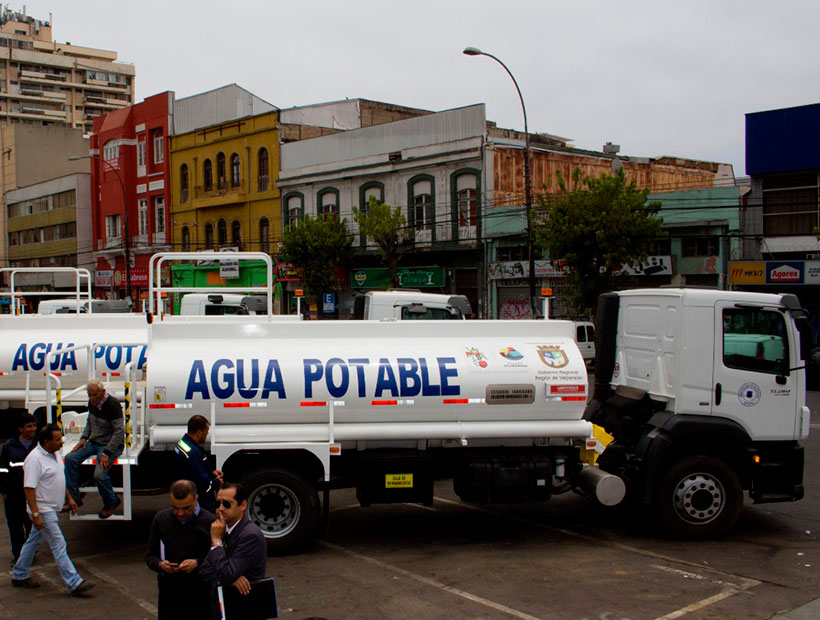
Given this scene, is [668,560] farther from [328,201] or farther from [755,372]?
[328,201]

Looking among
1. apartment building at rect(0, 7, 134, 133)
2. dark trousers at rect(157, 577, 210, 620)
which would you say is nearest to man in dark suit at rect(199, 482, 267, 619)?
dark trousers at rect(157, 577, 210, 620)

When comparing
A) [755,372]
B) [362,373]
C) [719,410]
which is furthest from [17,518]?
[755,372]

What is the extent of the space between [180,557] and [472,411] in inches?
159

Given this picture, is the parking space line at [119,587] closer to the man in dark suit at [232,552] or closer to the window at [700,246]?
the man in dark suit at [232,552]

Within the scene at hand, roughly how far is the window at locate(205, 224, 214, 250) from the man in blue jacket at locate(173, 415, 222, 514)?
45.4 meters

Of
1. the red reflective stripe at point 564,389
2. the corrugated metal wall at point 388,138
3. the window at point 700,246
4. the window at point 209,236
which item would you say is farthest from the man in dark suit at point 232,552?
the window at point 209,236

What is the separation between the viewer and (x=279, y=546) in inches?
328

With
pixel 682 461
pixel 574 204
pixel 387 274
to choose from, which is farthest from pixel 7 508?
pixel 387 274

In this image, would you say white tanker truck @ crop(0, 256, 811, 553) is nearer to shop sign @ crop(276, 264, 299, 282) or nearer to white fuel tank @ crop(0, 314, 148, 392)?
white fuel tank @ crop(0, 314, 148, 392)

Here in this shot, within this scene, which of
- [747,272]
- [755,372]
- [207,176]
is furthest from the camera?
[207,176]

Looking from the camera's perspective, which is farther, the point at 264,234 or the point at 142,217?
the point at 142,217

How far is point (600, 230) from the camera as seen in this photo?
28.4 metres

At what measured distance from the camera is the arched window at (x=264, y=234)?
48.0 metres

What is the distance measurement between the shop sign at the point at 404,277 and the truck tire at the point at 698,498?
1194 inches
